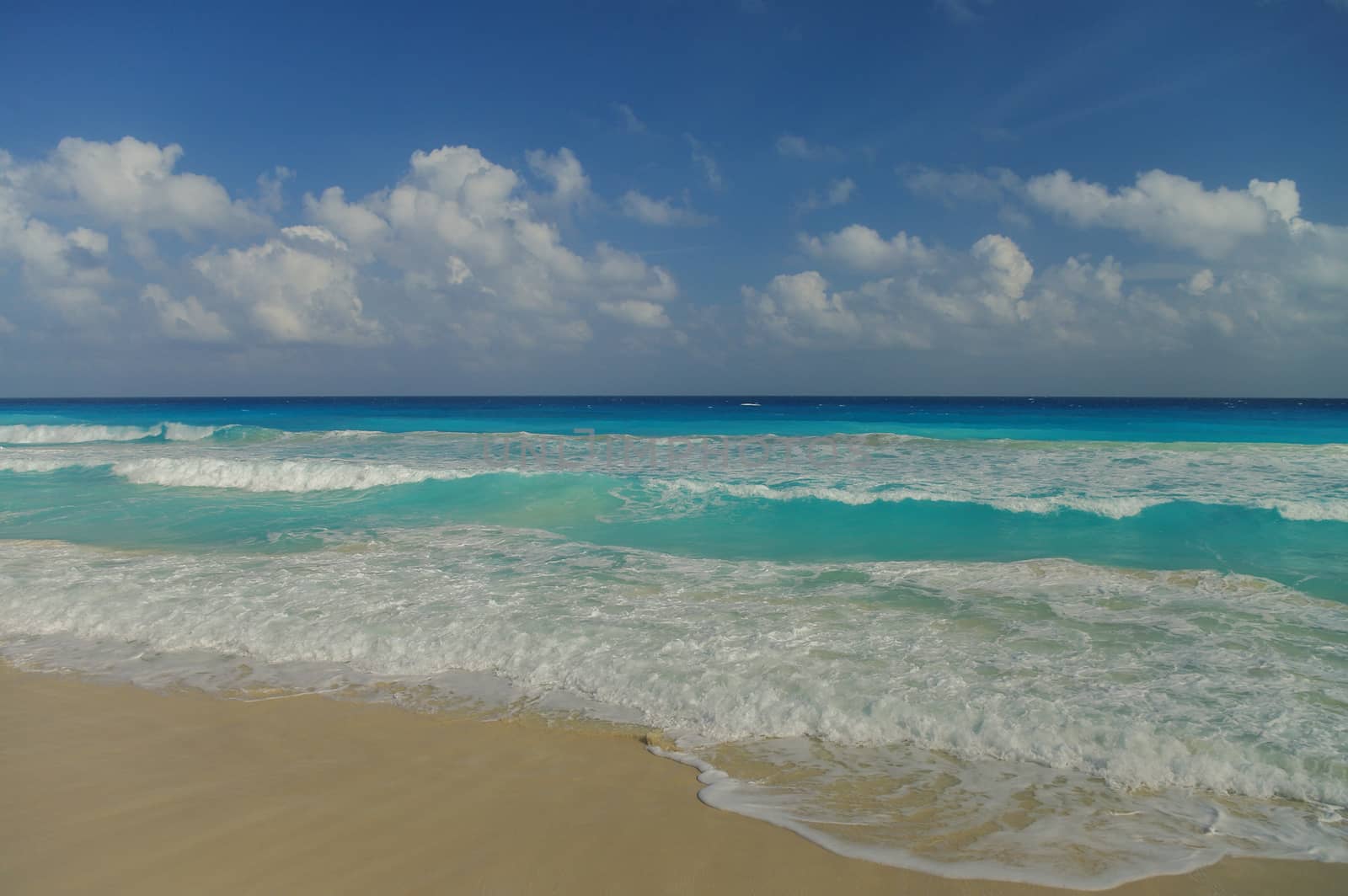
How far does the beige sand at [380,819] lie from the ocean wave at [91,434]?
3878 centimetres

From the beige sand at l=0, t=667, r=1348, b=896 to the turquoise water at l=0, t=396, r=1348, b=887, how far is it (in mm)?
297

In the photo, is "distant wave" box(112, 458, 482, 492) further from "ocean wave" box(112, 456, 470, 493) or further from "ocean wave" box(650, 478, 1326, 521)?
"ocean wave" box(650, 478, 1326, 521)

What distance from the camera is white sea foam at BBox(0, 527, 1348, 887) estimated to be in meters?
3.77

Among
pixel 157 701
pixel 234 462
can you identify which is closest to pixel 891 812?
pixel 157 701

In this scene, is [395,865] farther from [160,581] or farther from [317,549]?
[317,549]

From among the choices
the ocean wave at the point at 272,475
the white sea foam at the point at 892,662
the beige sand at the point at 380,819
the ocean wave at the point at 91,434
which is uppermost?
the ocean wave at the point at 91,434

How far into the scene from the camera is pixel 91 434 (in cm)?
4006

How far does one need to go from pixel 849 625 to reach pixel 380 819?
429 centimetres

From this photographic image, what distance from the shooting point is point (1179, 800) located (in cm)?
390

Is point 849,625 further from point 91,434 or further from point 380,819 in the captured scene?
point 91,434

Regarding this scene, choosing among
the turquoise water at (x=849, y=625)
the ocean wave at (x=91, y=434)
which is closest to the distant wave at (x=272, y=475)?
the turquoise water at (x=849, y=625)

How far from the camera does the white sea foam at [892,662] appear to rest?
12.4 feet

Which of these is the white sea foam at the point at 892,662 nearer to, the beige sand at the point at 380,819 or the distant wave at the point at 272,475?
the beige sand at the point at 380,819

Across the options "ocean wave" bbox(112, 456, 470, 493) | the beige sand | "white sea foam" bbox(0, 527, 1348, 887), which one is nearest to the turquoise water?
"white sea foam" bbox(0, 527, 1348, 887)
